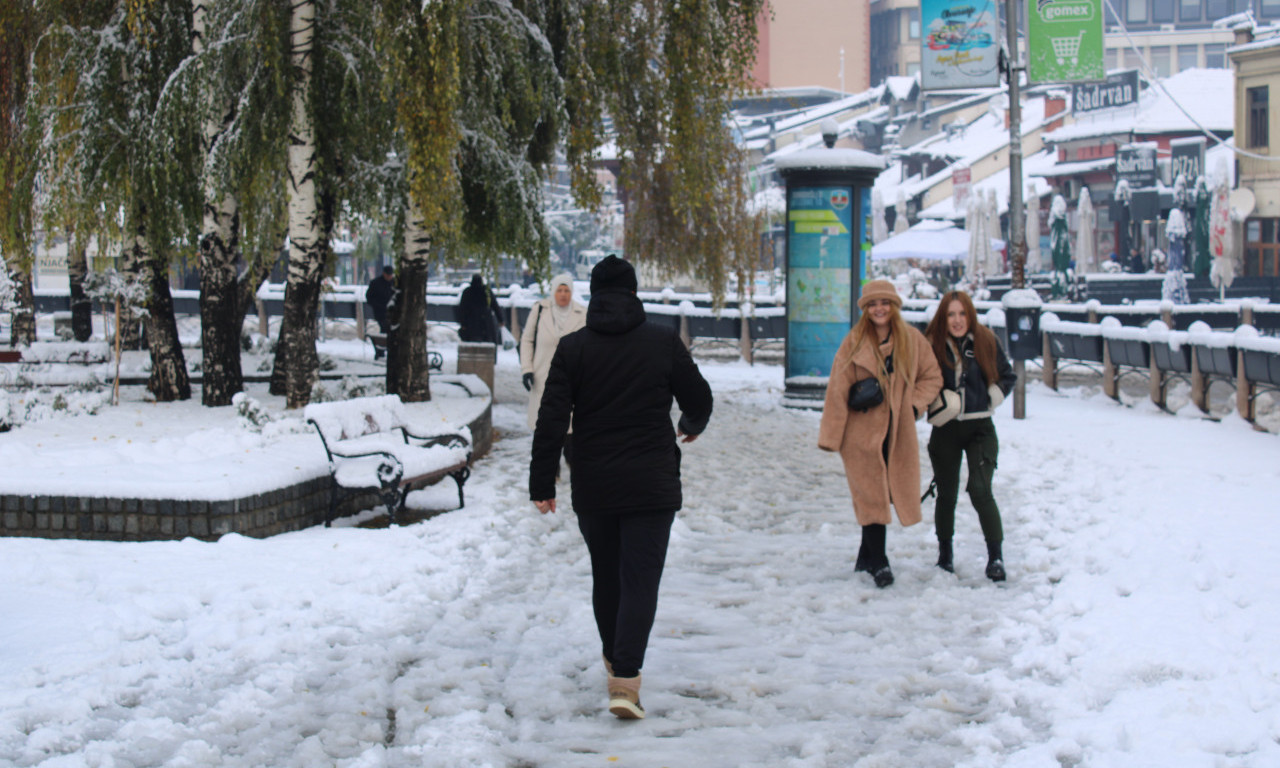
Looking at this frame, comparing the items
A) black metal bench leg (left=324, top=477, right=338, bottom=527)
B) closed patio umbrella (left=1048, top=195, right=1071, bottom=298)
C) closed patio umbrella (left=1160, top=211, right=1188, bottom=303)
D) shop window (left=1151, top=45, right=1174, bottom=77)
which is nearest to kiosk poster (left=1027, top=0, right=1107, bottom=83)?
closed patio umbrella (left=1160, top=211, right=1188, bottom=303)

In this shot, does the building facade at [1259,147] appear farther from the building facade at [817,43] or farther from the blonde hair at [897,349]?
the building facade at [817,43]

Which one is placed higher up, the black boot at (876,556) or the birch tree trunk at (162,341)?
the birch tree trunk at (162,341)

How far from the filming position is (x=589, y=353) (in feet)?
15.4

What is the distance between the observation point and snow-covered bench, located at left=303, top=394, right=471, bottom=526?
808 cm

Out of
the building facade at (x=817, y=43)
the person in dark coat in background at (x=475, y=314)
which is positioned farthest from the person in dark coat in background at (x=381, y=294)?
the building facade at (x=817, y=43)

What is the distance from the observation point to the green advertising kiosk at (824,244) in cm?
1503

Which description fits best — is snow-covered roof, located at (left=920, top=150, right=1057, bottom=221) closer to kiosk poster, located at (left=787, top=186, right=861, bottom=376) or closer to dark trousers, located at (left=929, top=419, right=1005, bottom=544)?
kiosk poster, located at (left=787, top=186, right=861, bottom=376)

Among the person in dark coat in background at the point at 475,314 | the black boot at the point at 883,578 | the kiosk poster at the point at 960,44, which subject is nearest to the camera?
the black boot at the point at 883,578

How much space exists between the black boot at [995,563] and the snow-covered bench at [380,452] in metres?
3.80

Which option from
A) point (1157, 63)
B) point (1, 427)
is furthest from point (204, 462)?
point (1157, 63)

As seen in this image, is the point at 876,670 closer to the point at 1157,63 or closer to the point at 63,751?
the point at 63,751

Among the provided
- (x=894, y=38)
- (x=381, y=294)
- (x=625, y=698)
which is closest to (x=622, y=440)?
(x=625, y=698)

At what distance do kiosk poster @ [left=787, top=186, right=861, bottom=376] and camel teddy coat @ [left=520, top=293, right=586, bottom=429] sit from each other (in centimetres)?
623

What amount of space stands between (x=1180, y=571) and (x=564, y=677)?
3.68m
